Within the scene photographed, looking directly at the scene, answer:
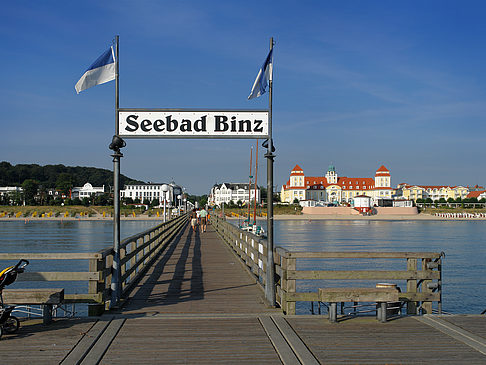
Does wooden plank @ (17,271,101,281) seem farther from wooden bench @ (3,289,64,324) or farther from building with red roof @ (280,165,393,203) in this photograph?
building with red roof @ (280,165,393,203)

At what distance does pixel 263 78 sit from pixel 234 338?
4.28 m

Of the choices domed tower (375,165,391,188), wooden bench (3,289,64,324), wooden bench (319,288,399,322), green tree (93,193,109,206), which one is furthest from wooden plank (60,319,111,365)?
domed tower (375,165,391,188)

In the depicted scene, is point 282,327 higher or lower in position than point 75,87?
lower

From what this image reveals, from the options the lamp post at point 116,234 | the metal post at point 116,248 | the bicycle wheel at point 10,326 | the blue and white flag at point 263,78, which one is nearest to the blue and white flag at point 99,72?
the lamp post at point 116,234

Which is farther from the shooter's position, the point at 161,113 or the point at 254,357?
the point at 161,113

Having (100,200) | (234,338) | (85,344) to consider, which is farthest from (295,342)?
(100,200)

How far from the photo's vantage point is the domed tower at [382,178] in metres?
182

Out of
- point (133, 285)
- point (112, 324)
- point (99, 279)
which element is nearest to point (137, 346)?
point (112, 324)

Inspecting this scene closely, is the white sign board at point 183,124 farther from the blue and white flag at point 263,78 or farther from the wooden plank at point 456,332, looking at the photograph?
the wooden plank at point 456,332

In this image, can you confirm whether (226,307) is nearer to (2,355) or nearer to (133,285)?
(133,285)

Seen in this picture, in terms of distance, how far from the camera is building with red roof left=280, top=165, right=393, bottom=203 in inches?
7013

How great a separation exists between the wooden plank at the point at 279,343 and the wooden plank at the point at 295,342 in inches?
2.0

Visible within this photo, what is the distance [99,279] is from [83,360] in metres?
2.12

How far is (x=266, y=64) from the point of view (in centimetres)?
835
